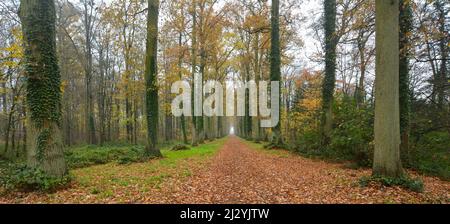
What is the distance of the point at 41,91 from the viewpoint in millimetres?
6223

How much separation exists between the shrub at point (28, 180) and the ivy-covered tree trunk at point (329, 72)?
36.2 ft

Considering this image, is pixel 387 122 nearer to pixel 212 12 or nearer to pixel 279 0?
pixel 279 0

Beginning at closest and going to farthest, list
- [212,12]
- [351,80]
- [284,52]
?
[212,12] < [284,52] < [351,80]

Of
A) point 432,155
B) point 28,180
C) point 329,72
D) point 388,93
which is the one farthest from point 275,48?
point 28,180

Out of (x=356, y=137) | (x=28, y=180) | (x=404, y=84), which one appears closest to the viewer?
(x=28, y=180)

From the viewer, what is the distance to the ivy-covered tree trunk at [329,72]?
38.7 feet

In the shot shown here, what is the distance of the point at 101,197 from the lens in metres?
5.46

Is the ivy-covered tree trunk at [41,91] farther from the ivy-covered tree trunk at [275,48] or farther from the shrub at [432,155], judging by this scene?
the ivy-covered tree trunk at [275,48]

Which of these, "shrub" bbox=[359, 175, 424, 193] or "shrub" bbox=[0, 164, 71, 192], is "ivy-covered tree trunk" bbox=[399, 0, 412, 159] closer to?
"shrub" bbox=[359, 175, 424, 193]

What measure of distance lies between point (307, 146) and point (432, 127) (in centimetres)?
559

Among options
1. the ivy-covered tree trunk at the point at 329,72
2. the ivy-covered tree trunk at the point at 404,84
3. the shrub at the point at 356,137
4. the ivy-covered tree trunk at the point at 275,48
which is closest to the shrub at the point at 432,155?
the ivy-covered tree trunk at the point at 404,84

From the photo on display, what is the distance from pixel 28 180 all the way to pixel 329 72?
12832mm

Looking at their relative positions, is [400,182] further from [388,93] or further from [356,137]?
[356,137]
